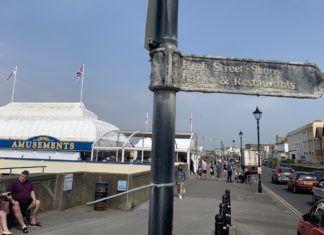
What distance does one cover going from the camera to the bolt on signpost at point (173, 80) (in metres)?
2.24

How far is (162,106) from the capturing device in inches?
90.4

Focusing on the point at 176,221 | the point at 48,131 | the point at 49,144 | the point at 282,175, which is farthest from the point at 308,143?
Result: the point at 176,221

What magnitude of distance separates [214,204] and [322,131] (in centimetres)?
5585

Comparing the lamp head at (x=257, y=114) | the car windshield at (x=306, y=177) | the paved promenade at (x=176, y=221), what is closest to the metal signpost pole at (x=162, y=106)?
the paved promenade at (x=176, y=221)

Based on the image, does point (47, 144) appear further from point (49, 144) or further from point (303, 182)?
point (303, 182)

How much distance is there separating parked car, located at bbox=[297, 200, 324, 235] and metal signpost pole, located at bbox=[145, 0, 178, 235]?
474 centimetres

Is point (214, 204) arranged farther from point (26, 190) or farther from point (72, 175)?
point (26, 190)

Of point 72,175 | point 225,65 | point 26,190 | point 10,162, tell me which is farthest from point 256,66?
point 10,162

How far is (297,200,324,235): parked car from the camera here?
19.8 ft

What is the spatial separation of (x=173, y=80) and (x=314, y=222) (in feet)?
18.3

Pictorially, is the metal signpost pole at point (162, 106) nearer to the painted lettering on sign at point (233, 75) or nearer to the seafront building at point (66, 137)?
the painted lettering on sign at point (233, 75)

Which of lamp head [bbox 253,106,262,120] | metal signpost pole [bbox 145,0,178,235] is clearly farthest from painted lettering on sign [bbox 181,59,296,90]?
lamp head [bbox 253,106,262,120]

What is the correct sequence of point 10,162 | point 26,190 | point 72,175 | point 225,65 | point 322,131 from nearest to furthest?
point 225,65 < point 26,190 < point 72,175 < point 10,162 < point 322,131

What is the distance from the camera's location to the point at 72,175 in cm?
1271
